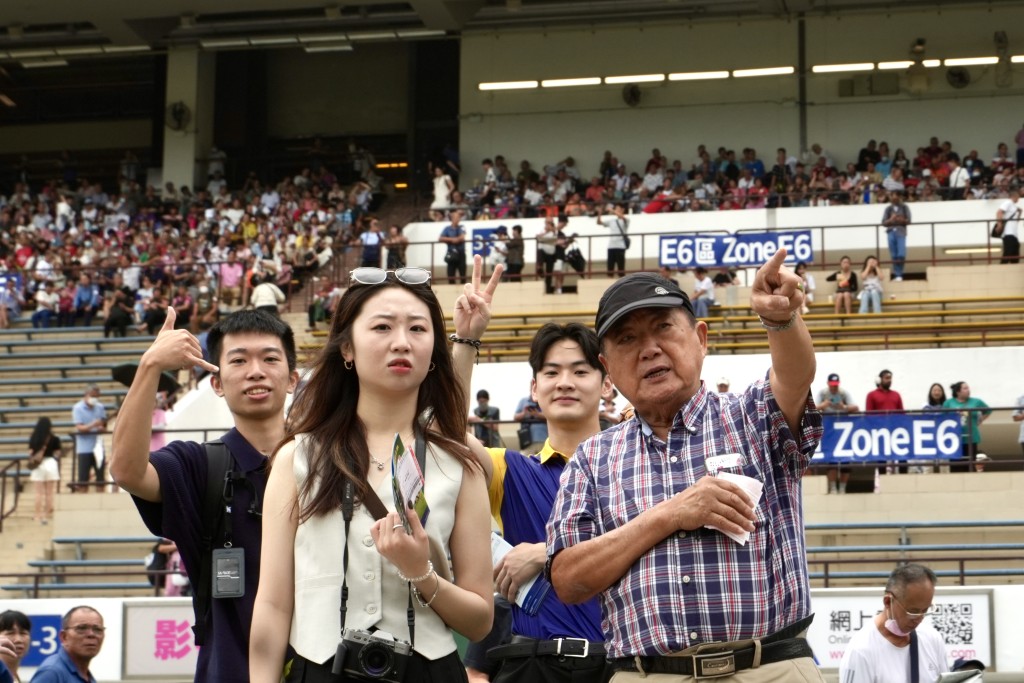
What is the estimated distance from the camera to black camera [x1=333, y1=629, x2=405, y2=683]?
3.47 m

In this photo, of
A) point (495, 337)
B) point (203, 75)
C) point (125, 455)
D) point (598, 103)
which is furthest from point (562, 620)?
point (203, 75)

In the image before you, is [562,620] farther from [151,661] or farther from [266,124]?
[266,124]

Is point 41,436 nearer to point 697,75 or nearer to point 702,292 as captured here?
point 702,292

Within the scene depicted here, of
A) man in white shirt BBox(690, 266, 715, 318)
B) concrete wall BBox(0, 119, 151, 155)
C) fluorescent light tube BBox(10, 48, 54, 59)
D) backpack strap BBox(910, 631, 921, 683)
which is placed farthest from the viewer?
concrete wall BBox(0, 119, 151, 155)

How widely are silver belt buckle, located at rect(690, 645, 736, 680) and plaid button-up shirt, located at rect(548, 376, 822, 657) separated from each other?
1.5 inches

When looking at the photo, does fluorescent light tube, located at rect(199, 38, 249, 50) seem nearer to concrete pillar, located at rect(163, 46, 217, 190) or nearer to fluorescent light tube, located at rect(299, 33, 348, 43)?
concrete pillar, located at rect(163, 46, 217, 190)

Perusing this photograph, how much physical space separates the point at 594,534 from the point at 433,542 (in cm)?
49

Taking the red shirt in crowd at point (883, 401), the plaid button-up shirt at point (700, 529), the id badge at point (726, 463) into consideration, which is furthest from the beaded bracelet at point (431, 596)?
the red shirt in crowd at point (883, 401)

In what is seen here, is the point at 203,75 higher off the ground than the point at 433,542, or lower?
higher

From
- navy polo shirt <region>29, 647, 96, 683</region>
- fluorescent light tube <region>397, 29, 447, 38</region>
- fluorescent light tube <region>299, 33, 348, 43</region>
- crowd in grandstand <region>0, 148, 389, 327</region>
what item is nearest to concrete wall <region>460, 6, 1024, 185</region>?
fluorescent light tube <region>397, 29, 447, 38</region>

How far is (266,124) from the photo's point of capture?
4006cm

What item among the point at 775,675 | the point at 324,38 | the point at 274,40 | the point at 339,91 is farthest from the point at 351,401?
the point at 339,91

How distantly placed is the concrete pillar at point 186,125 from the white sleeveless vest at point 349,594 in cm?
3533

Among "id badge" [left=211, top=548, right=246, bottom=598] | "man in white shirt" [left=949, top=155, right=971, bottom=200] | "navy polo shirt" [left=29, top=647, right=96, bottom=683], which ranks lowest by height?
"navy polo shirt" [left=29, top=647, right=96, bottom=683]
